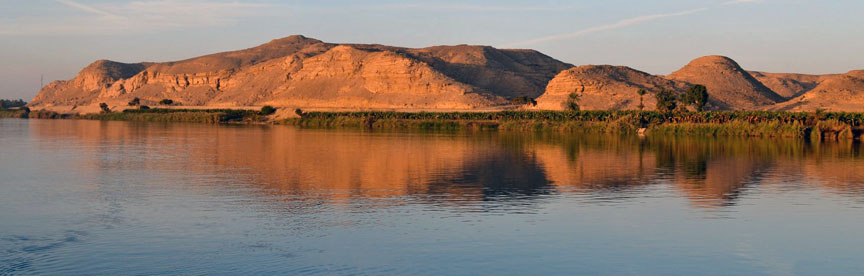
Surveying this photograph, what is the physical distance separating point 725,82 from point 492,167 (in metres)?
125

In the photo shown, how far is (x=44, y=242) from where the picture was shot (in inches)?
671

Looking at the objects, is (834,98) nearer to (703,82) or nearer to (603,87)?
(703,82)

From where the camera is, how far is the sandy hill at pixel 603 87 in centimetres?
12012

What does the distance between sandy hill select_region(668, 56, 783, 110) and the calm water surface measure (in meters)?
102

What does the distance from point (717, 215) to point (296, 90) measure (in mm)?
143839

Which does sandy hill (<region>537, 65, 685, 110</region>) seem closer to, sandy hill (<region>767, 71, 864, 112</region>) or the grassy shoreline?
sandy hill (<region>767, 71, 864, 112</region>)

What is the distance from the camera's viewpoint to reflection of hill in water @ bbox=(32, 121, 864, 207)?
2686 centimetres

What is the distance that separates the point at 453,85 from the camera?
143250 mm

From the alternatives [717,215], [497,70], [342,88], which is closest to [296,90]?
[342,88]

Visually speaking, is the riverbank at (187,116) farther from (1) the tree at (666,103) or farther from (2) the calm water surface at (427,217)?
(2) the calm water surface at (427,217)

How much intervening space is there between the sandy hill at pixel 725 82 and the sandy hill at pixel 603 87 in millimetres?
7757

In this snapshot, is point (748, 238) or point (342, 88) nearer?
point (748, 238)

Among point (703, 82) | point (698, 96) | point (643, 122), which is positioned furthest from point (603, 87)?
point (643, 122)

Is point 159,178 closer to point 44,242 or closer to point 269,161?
point 269,161
